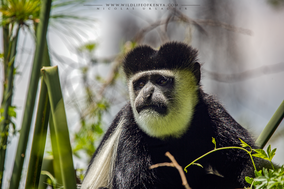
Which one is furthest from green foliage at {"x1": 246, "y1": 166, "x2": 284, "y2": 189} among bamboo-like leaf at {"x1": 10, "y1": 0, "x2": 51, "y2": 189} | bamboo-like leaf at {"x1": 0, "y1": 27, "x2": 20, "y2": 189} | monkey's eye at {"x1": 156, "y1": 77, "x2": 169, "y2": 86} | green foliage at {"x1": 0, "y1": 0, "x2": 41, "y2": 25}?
green foliage at {"x1": 0, "y1": 0, "x2": 41, "y2": 25}

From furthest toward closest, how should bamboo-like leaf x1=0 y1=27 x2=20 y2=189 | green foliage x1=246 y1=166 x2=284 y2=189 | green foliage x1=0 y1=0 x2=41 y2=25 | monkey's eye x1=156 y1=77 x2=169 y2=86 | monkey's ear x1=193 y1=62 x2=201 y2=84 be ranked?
monkey's ear x1=193 y1=62 x2=201 y2=84
monkey's eye x1=156 y1=77 x2=169 y2=86
green foliage x1=0 y1=0 x2=41 y2=25
bamboo-like leaf x1=0 y1=27 x2=20 y2=189
green foliage x1=246 y1=166 x2=284 y2=189

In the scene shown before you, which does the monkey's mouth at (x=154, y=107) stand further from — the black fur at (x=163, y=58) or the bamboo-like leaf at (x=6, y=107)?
the bamboo-like leaf at (x=6, y=107)

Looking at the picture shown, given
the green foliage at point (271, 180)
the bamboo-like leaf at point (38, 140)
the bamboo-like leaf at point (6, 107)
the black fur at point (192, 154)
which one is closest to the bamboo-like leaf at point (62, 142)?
the bamboo-like leaf at point (38, 140)

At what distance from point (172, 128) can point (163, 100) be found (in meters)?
0.22

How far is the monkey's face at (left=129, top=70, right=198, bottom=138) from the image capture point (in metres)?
1.60

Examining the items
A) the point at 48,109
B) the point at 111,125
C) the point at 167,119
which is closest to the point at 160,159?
the point at 167,119

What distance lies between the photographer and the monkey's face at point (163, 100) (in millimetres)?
1603

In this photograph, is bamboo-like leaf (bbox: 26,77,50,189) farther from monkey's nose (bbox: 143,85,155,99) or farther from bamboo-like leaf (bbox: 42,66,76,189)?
monkey's nose (bbox: 143,85,155,99)

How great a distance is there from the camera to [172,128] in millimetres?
1698

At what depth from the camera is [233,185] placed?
159cm

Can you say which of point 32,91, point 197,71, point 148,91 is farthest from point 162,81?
point 32,91

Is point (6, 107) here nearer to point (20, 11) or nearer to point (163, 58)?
point (20, 11)

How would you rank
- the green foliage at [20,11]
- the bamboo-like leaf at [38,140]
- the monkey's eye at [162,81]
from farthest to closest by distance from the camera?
the monkey's eye at [162,81], the green foliage at [20,11], the bamboo-like leaf at [38,140]

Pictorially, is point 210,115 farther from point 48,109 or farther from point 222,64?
point 48,109
